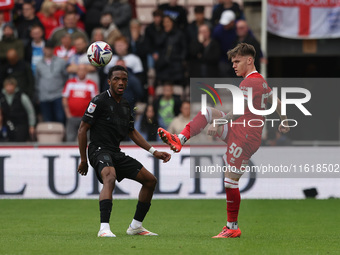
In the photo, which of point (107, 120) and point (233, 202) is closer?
point (233, 202)

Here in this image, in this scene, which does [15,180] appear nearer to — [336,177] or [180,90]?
[180,90]

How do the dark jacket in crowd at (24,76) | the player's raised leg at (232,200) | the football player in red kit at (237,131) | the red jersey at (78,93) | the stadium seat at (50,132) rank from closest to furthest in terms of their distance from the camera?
the football player in red kit at (237,131), the player's raised leg at (232,200), the red jersey at (78,93), the stadium seat at (50,132), the dark jacket in crowd at (24,76)

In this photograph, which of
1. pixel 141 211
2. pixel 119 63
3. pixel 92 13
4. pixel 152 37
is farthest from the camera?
pixel 92 13

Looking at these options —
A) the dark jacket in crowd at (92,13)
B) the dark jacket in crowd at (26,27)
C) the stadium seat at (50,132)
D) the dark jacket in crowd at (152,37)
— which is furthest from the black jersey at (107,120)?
the dark jacket in crowd at (92,13)

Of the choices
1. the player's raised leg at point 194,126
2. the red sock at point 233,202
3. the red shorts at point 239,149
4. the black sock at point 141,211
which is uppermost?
the player's raised leg at point 194,126

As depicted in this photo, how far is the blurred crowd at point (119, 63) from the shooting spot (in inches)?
692

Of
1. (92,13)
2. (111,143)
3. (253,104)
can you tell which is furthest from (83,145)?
(92,13)

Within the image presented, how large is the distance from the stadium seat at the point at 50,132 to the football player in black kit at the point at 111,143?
748cm

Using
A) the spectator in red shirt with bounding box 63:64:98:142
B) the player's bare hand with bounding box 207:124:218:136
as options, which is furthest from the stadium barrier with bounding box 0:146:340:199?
the player's bare hand with bounding box 207:124:218:136

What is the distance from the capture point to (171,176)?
54.6 ft

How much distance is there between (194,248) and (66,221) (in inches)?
163

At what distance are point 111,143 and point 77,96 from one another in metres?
7.50

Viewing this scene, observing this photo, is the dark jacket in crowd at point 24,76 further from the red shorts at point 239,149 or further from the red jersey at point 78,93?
the red shorts at point 239,149

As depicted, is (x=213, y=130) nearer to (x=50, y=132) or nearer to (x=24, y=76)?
(x=50, y=132)
